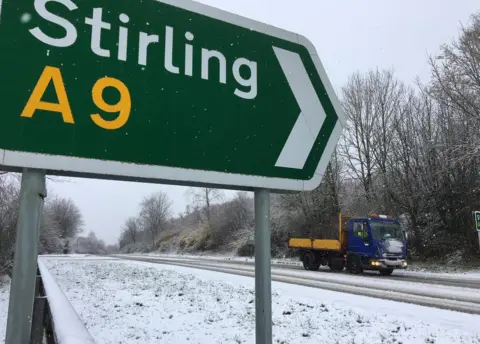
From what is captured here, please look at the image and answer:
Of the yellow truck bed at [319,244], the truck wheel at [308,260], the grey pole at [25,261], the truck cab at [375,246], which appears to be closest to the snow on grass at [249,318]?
the grey pole at [25,261]

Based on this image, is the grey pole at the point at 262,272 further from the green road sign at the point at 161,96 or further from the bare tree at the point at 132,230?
the bare tree at the point at 132,230

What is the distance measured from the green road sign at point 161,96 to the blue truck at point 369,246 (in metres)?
17.9

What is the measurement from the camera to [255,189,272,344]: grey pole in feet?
5.36

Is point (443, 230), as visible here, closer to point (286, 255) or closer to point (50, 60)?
point (286, 255)

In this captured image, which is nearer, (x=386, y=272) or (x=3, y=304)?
(x=3, y=304)

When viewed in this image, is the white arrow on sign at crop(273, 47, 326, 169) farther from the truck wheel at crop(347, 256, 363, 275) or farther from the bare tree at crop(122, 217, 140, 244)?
the bare tree at crop(122, 217, 140, 244)

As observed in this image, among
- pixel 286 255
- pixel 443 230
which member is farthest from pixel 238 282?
pixel 286 255

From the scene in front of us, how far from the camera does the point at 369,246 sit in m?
18.7

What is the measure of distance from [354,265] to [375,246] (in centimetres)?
171

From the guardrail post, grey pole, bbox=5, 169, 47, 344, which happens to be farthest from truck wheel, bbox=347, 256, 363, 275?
grey pole, bbox=5, 169, 47, 344

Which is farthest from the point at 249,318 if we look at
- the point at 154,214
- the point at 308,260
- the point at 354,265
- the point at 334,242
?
the point at 154,214

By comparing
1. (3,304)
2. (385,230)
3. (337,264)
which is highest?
(385,230)

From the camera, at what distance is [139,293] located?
12.2 metres

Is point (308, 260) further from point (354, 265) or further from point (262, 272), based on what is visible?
point (262, 272)
